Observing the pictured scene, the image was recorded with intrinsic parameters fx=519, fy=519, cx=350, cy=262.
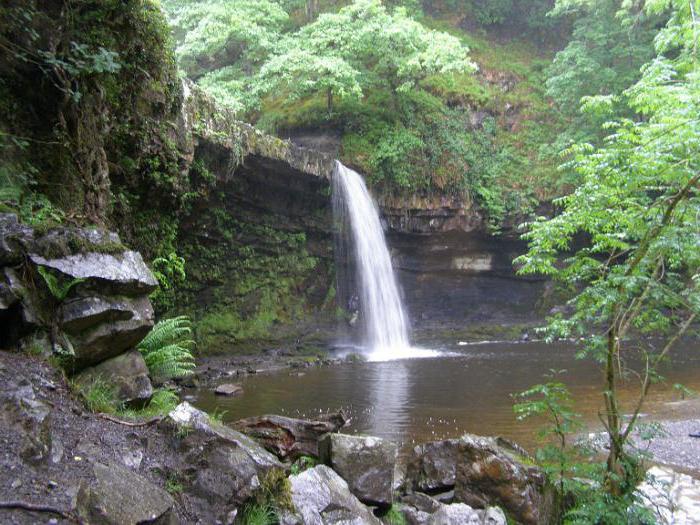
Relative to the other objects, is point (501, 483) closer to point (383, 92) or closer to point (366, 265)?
point (366, 265)

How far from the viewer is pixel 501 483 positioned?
13.4ft

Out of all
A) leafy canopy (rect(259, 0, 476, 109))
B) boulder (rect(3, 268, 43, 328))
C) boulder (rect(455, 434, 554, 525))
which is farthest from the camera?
A: leafy canopy (rect(259, 0, 476, 109))

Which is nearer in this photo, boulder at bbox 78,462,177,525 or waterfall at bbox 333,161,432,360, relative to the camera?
boulder at bbox 78,462,177,525

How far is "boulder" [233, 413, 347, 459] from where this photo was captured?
14.5 feet

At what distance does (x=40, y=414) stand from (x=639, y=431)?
3.85m

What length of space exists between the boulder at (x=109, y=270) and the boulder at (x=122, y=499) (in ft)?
5.67

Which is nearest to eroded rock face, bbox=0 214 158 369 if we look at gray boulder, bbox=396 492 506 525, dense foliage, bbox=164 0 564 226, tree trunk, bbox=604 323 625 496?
gray boulder, bbox=396 492 506 525

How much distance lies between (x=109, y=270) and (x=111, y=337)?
1.74 ft

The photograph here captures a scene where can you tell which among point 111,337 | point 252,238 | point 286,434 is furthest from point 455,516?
point 252,238

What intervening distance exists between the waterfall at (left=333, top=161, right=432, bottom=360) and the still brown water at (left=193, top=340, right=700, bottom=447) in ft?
9.39

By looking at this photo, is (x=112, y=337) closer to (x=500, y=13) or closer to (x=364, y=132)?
(x=364, y=132)

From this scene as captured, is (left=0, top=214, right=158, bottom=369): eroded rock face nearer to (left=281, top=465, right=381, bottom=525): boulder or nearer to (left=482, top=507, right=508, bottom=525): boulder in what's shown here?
(left=281, top=465, right=381, bottom=525): boulder

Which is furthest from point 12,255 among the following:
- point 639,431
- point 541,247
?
point 639,431

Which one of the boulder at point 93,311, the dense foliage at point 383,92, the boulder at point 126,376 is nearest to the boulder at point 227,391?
the boulder at point 126,376
